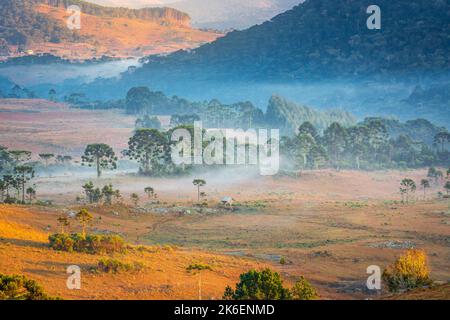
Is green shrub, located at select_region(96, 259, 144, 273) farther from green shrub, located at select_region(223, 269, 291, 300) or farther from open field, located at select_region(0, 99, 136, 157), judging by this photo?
open field, located at select_region(0, 99, 136, 157)

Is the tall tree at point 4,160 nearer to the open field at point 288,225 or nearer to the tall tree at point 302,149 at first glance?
the open field at point 288,225

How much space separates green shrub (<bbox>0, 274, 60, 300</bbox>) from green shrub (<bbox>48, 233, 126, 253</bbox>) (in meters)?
10.6

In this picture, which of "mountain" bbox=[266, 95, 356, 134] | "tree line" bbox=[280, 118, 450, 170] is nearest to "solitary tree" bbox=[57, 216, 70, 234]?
"tree line" bbox=[280, 118, 450, 170]

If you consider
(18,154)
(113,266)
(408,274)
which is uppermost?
(18,154)

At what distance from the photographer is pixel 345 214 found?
58750 mm

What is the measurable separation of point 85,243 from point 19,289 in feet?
38.1

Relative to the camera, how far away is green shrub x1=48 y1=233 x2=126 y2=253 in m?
31.8

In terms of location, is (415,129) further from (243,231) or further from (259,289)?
(259,289)

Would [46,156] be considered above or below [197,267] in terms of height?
above

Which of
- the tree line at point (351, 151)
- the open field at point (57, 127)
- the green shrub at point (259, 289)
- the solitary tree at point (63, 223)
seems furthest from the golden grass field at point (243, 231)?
the open field at point (57, 127)

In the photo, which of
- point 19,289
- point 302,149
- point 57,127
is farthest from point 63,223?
point 57,127

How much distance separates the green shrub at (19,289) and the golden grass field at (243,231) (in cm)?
290

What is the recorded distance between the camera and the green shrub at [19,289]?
20.0 meters

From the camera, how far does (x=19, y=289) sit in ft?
69.1
